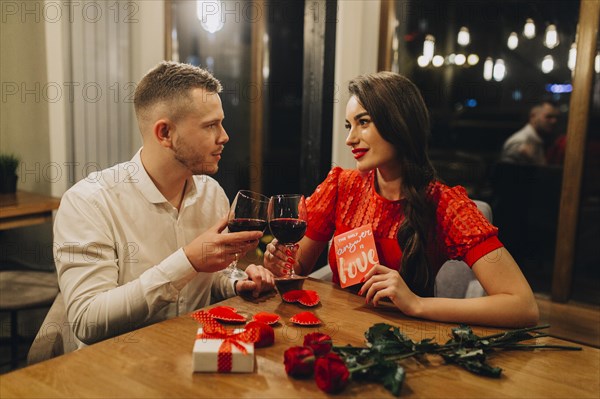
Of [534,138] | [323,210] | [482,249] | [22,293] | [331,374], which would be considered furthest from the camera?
[534,138]

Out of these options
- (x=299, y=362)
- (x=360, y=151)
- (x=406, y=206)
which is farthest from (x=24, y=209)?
(x=299, y=362)

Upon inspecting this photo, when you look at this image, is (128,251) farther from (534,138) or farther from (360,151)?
(534,138)

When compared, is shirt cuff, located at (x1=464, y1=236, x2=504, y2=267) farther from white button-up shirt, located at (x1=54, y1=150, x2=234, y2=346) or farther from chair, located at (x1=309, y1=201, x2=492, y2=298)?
white button-up shirt, located at (x1=54, y1=150, x2=234, y2=346)

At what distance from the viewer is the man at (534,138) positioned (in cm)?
456

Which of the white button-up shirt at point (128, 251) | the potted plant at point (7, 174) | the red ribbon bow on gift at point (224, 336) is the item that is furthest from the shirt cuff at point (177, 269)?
the potted plant at point (7, 174)

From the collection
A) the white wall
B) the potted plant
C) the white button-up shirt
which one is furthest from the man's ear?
the white wall

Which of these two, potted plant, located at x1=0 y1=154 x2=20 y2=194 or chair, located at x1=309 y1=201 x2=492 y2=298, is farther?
potted plant, located at x1=0 y1=154 x2=20 y2=194

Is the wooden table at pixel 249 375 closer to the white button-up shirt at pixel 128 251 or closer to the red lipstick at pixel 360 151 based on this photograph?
the white button-up shirt at pixel 128 251

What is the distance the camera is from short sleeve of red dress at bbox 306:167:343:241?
207cm

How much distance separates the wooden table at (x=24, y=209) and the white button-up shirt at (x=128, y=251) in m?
1.68

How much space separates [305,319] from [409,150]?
2.52 ft

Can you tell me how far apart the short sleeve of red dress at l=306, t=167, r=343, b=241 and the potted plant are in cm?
247

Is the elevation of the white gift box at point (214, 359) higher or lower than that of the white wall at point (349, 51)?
lower

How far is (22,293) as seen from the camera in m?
2.64
